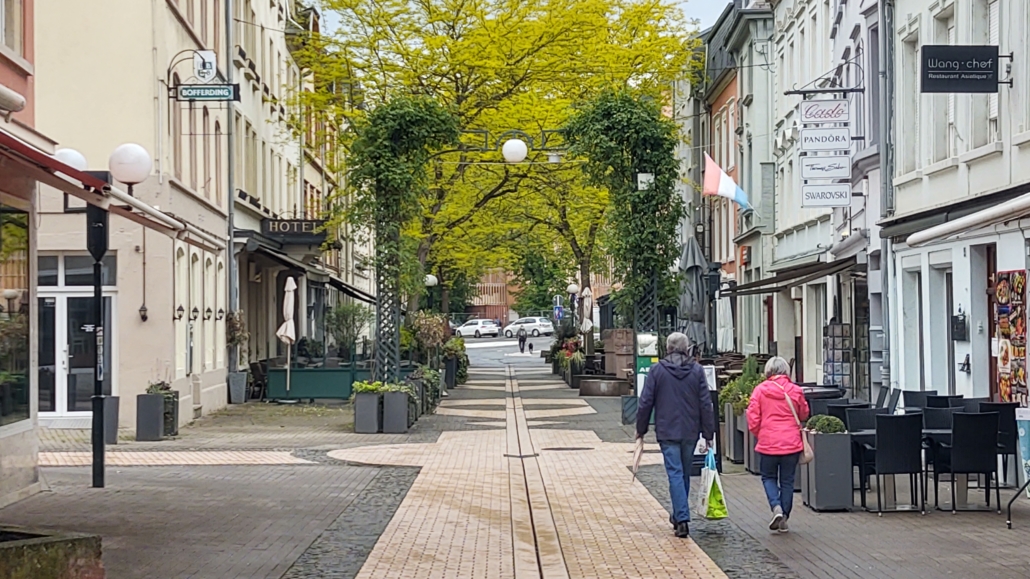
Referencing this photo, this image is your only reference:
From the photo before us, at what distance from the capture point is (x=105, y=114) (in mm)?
24375

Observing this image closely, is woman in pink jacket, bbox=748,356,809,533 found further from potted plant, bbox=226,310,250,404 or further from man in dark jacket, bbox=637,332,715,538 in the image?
potted plant, bbox=226,310,250,404

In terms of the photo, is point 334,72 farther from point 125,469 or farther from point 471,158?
point 125,469

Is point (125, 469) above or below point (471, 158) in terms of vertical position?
below

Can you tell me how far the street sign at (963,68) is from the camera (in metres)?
15.8

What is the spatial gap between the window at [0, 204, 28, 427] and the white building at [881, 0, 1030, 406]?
8773 mm

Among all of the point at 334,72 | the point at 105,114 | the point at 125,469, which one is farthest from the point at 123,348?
the point at 334,72

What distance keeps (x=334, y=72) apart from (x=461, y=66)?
2.96 m

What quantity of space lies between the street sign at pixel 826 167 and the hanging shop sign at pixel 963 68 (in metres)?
7.57

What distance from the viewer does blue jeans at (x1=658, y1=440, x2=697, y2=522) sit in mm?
11773

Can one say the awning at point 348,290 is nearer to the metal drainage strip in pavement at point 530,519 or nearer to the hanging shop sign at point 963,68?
the metal drainage strip in pavement at point 530,519

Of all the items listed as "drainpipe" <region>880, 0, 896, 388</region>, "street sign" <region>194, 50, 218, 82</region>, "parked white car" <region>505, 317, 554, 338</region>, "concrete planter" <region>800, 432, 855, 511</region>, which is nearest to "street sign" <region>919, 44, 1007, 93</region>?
"concrete planter" <region>800, 432, 855, 511</region>

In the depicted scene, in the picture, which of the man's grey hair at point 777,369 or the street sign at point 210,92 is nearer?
the man's grey hair at point 777,369

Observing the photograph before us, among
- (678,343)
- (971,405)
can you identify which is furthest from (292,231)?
(678,343)

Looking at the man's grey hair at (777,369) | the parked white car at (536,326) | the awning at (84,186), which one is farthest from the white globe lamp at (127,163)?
the parked white car at (536,326)
